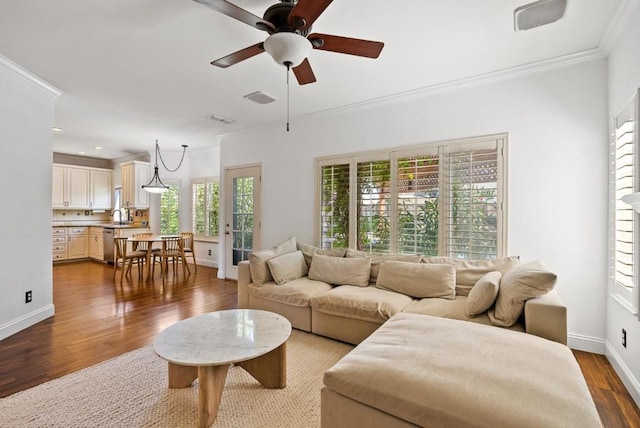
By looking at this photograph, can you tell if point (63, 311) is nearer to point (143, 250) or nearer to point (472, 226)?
point (143, 250)

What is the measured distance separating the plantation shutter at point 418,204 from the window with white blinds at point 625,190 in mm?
1424

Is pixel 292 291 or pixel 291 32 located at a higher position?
pixel 291 32

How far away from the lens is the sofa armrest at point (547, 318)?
196 centimetres

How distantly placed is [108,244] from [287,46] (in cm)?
713

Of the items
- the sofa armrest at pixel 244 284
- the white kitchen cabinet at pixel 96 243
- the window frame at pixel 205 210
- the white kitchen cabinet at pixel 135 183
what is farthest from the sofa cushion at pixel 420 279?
the white kitchen cabinet at pixel 96 243

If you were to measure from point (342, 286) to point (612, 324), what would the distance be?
230cm

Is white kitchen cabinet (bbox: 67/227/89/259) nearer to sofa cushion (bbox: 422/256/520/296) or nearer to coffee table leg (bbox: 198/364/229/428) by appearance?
coffee table leg (bbox: 198/364/229/428)

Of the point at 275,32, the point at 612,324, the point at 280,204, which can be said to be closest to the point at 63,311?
the point at 280,204

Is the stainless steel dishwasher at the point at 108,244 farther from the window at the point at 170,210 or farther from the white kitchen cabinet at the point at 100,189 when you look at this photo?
Answer: the white kitchen cabinet at the point at 100,189

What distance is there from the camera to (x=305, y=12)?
1.65 metres

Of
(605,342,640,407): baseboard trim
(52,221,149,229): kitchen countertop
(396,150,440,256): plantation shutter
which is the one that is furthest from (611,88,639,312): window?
(52,221,149,229): kitchen countertop

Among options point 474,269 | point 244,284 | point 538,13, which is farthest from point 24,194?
point 538,13

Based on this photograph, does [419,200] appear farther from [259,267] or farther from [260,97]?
[260,97]

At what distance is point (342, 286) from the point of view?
10.8 ft
